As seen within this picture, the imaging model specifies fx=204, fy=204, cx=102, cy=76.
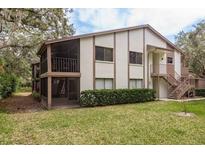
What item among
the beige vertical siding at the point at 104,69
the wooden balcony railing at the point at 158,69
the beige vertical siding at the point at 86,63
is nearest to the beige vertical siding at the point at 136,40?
the wooden balcony railing at the point at 158,69

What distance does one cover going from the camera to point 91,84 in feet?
53.7

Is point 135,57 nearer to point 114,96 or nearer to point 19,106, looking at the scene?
point 114,96

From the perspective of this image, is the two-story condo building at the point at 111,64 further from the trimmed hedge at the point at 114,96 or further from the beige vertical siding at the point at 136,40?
the trimmed hedge at the point at 114,96

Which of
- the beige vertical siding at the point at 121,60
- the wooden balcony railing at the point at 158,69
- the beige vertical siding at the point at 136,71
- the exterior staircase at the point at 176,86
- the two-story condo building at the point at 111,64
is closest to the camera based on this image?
the two-story condo building at the point at 111,64

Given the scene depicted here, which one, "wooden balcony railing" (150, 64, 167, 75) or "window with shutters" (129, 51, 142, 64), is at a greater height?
"window with shutters" (129, 51, 142, 64)

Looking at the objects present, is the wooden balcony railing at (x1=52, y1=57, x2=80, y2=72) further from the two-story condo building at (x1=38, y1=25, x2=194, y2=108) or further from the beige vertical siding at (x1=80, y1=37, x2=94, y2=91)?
the beige vertical siding at (x1=80, y1=37, x2=94, y2=91)

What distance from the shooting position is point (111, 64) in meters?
17.8

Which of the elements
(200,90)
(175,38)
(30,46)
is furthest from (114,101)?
(175,38)

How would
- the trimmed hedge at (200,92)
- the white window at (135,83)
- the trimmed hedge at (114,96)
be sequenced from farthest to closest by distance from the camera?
the trimmed hedge at (200,92) < the white window at (135,83) < the trimmed hedge at (114,96)

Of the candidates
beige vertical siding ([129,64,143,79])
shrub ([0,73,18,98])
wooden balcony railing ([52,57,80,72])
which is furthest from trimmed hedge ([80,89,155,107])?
shrub ([0,73,18,98])

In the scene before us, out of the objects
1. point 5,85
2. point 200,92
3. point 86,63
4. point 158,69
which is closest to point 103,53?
point 86,63

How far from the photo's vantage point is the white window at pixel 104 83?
55.3 feet

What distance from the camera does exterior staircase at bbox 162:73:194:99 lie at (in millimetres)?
21000
